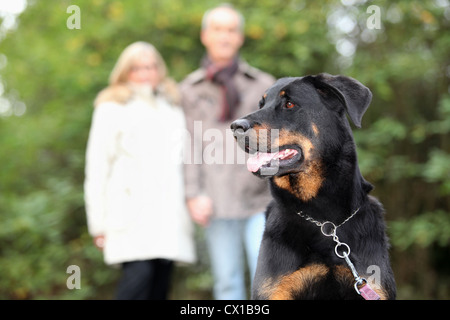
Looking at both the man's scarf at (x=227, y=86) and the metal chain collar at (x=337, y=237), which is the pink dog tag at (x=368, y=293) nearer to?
the metal chain collar at (x=337, y=237)

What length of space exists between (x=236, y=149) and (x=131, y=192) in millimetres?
880

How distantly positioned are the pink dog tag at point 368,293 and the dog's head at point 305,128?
58cm

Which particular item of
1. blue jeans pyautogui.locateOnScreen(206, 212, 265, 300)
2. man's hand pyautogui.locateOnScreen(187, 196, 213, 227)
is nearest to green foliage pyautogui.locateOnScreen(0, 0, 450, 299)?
blue jeans pyautogui.locateOnScreen(206, 212, 265, 300)

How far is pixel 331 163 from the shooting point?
2.62 metres

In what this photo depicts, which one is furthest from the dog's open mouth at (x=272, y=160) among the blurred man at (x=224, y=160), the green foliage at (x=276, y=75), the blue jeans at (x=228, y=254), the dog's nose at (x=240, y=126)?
the green foliage at (x=276, y=75)

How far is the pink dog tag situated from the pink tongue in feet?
2.49

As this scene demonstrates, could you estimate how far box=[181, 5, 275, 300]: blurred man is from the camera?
3838 mm

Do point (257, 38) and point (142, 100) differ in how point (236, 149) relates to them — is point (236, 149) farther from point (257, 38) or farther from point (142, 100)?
point (257, 38)

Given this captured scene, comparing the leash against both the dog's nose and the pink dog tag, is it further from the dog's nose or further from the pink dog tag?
the dog's nose
